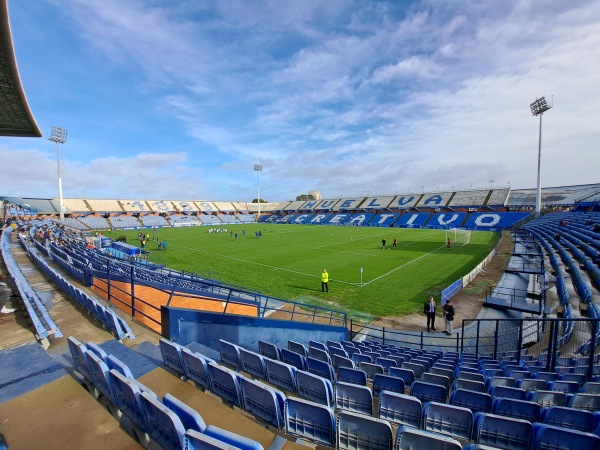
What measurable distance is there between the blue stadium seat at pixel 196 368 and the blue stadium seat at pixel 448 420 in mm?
2705

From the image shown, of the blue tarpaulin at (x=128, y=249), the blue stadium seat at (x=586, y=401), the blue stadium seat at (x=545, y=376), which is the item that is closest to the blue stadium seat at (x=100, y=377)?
the blue stadium seat at (x=586, y=401)

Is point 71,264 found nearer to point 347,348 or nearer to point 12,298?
point 12,298

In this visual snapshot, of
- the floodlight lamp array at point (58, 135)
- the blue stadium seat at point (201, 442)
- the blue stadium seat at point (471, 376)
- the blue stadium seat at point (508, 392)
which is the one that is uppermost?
the floodlight lamp array at point (58, 135)

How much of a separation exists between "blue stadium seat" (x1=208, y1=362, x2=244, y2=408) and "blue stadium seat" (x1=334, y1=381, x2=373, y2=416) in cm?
130

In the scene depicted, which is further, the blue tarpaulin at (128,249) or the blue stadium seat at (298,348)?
the blue tarpaulin at (128,249)

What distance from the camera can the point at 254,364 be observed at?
445 centimetres

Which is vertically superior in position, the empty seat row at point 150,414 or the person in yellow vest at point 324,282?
the empty seat row at point 150,414

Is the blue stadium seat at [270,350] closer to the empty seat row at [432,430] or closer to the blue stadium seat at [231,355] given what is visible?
the blue stadium seat at [231,355]

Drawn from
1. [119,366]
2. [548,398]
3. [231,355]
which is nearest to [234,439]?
[119,366]

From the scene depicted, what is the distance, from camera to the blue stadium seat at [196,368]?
3565 millimetres

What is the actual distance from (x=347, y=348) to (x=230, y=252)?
2466 cm

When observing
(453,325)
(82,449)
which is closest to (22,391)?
(82,449)

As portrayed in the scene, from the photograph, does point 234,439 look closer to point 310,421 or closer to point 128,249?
point 310,421

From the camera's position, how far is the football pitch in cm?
1617
